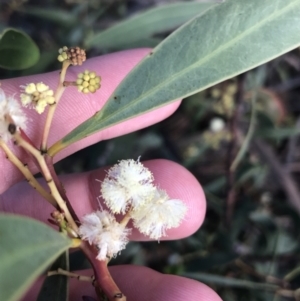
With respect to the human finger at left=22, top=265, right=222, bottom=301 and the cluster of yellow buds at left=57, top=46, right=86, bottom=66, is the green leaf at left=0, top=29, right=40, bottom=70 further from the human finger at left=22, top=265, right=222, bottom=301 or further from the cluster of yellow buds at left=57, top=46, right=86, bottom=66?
the human finger at left=22, top=265, right=222, bottom=301

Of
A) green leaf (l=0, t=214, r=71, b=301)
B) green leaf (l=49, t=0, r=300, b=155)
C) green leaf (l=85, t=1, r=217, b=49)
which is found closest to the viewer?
green leaf (l=0, t=214, r=71, b=301)

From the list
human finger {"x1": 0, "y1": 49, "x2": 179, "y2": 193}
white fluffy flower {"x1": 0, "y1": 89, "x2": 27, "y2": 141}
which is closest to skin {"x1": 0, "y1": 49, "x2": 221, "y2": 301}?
human finger {"x1": 0, "y1": 49, "x2": 179, "y2": 193}

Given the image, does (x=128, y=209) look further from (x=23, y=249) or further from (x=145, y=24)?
(x=145, y=24)

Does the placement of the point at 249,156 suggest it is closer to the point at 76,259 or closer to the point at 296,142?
the point at 296,142

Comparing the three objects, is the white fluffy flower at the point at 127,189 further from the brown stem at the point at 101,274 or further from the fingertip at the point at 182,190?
the fingertip at the point at 182,190

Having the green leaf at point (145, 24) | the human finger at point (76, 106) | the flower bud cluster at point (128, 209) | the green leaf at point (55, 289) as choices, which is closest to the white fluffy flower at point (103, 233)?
the flower bud cluster at point (128, 209)
